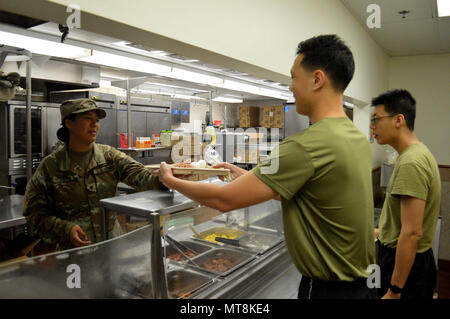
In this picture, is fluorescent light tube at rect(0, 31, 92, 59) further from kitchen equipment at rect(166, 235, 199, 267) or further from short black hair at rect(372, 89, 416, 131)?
short black hair at rect(372, 89, 416, 131)

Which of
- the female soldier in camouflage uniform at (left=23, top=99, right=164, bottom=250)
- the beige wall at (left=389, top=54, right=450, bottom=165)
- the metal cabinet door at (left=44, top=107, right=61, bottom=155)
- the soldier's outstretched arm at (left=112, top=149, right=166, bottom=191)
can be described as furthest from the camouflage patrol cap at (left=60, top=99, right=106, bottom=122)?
the beige wall at (left=389, top=54, right=450, bottom=165)

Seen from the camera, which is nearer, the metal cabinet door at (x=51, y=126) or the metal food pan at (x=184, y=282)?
the metal food pan at (x=184, y=282)

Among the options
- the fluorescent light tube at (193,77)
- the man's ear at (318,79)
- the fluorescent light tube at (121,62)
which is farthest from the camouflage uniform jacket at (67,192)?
the fluorescent light tube at (193,77)

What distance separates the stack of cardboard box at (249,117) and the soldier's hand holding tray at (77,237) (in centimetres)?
760

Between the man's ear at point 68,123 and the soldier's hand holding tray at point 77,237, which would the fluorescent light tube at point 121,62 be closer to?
the man's ear at point 68,123

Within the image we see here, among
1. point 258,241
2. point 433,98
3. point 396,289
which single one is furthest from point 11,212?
point 433,98

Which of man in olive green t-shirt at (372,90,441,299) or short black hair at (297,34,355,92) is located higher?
short black hair at (297,34,355,92)

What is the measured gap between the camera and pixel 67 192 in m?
2.12

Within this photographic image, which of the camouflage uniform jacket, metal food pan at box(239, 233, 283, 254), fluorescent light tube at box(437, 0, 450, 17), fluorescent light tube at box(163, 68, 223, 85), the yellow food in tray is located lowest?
metal food pan at box(239, 233, 283, 254)

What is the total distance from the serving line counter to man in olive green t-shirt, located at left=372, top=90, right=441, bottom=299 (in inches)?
22.6

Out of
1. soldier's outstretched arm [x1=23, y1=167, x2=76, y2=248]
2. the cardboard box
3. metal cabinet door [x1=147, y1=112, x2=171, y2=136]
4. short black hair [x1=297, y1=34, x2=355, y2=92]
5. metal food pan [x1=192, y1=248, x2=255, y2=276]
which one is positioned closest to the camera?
short black hair [x1=297, y1=34, x2=355, y2=92]

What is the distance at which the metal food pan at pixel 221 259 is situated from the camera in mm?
1866

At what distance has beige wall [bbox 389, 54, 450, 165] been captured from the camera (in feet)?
21.4

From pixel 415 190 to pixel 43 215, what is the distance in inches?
85.0
